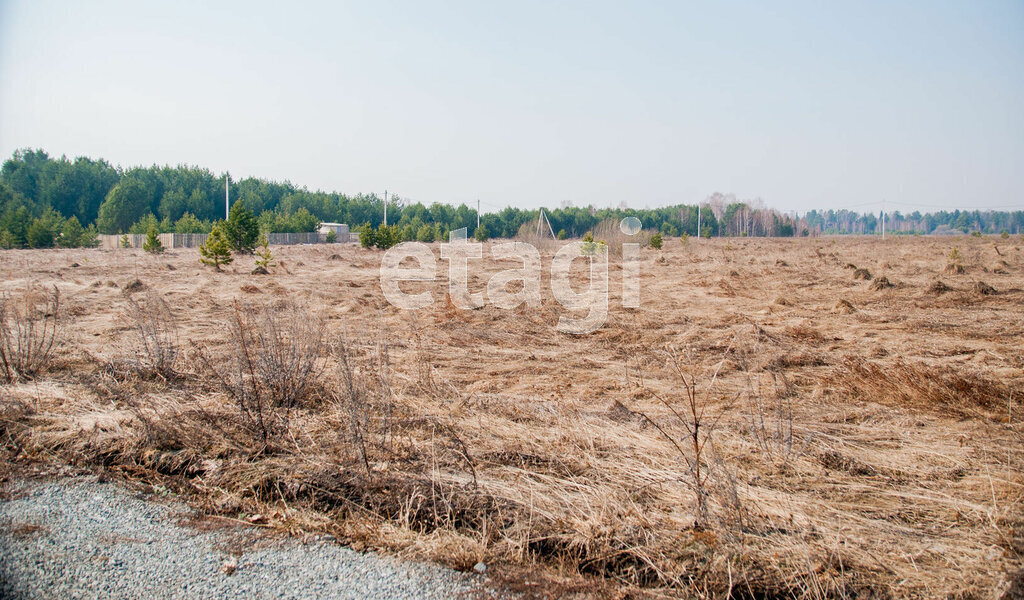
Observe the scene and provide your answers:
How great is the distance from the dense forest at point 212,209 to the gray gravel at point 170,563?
38150 millimetres

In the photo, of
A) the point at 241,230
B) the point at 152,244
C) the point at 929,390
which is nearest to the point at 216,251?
the point at 241,230

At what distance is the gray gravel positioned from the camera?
2332 millimetres

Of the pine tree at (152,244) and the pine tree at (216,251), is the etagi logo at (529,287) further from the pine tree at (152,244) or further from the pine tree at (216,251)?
the pine tree at (152,244)

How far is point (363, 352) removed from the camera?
6.35 meters

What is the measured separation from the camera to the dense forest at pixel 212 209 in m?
Result: 48.4

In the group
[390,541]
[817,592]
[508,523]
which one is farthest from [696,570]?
[390,541]

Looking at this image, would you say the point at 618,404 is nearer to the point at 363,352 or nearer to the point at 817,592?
the point at 817,592

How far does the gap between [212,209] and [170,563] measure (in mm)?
71176

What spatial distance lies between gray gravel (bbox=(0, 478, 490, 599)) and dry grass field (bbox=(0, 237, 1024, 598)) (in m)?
0.16

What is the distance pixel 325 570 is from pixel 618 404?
8.93 feet

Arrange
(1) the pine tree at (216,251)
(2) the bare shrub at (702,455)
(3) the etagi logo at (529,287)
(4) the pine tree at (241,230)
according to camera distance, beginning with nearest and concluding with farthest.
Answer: (2) the bare shrub at (702,455)
(3) the etagi logo at (529,287)
(1) the pine tree at (216,251)
(4) the pine tree at (241,230)

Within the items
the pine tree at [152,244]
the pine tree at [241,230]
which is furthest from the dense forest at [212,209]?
the pine tree at [241,230]

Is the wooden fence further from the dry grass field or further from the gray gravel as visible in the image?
the gray gravel

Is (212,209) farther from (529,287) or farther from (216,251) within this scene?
(529,287)
